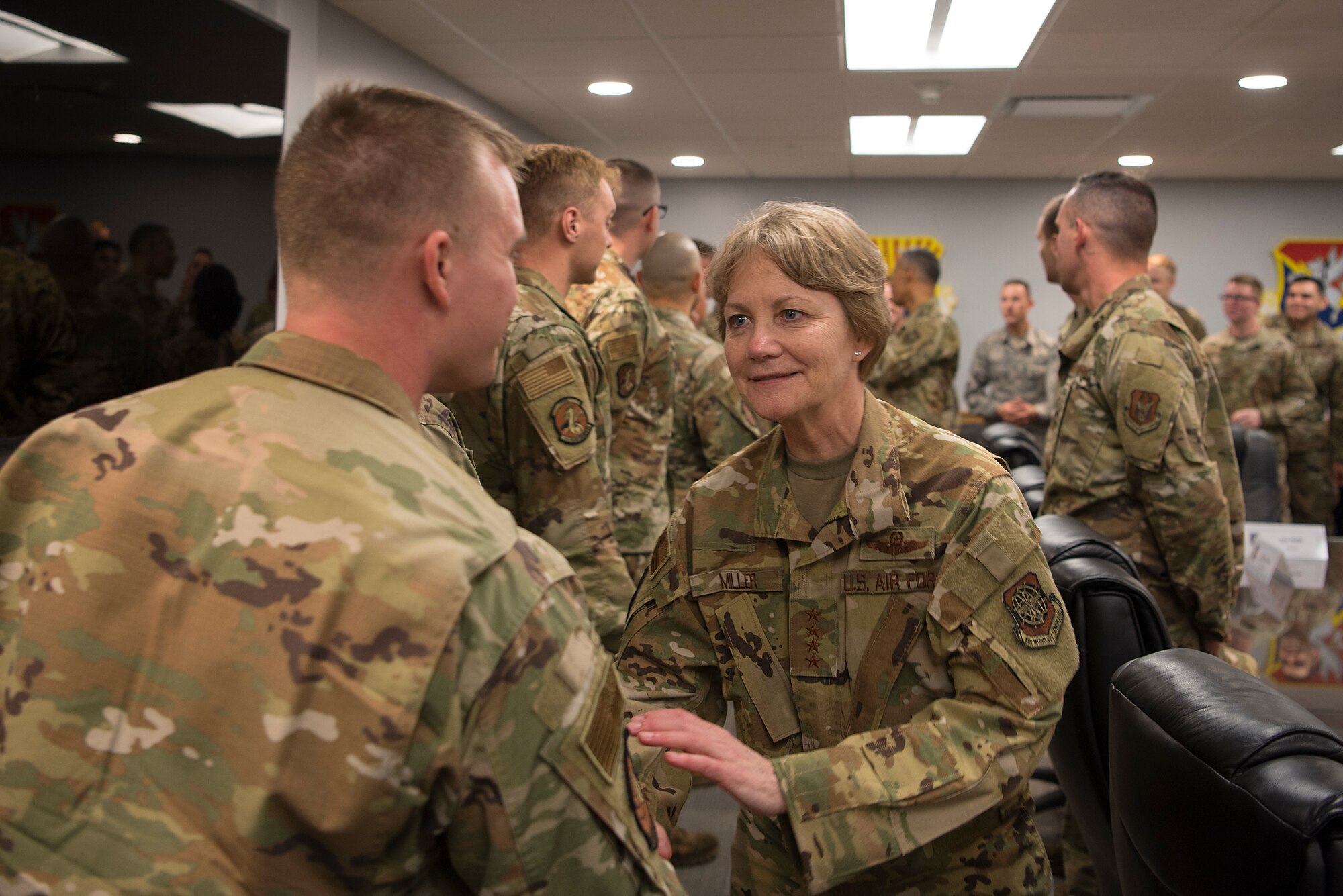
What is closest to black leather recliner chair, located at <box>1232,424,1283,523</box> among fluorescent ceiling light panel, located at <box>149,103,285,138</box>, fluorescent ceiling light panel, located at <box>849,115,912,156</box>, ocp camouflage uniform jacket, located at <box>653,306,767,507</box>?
ocp camouflage uniform jacket, located at <box>653,306,767,507</box>

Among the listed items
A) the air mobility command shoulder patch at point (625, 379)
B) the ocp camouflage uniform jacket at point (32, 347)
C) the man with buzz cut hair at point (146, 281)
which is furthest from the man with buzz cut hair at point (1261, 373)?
the ocp camouflage uniform jacket at point (32, 347)

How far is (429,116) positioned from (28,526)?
481 mm

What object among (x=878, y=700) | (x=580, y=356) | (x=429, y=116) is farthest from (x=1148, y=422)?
(x=429, y=116)

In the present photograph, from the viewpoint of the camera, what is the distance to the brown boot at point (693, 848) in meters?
2.79

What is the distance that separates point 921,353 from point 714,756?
528cm

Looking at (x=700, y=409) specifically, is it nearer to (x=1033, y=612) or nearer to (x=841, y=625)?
(x=841, y=625)

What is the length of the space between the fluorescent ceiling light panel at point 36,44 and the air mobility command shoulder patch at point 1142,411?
2947mm

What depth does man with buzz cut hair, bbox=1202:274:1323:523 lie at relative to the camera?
6910 mm

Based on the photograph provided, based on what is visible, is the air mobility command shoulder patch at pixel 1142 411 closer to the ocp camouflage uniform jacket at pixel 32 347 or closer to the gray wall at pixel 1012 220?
the ocp camouflage uniform jacket at pixel 32 347

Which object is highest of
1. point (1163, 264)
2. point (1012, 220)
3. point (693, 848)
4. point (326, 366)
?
point (1012, 220)

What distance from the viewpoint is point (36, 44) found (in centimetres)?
269

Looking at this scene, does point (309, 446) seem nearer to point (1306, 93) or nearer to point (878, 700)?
point (878, 700)

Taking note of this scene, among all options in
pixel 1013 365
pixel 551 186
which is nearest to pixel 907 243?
pixel 1013 365

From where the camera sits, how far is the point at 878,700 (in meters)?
1.33
